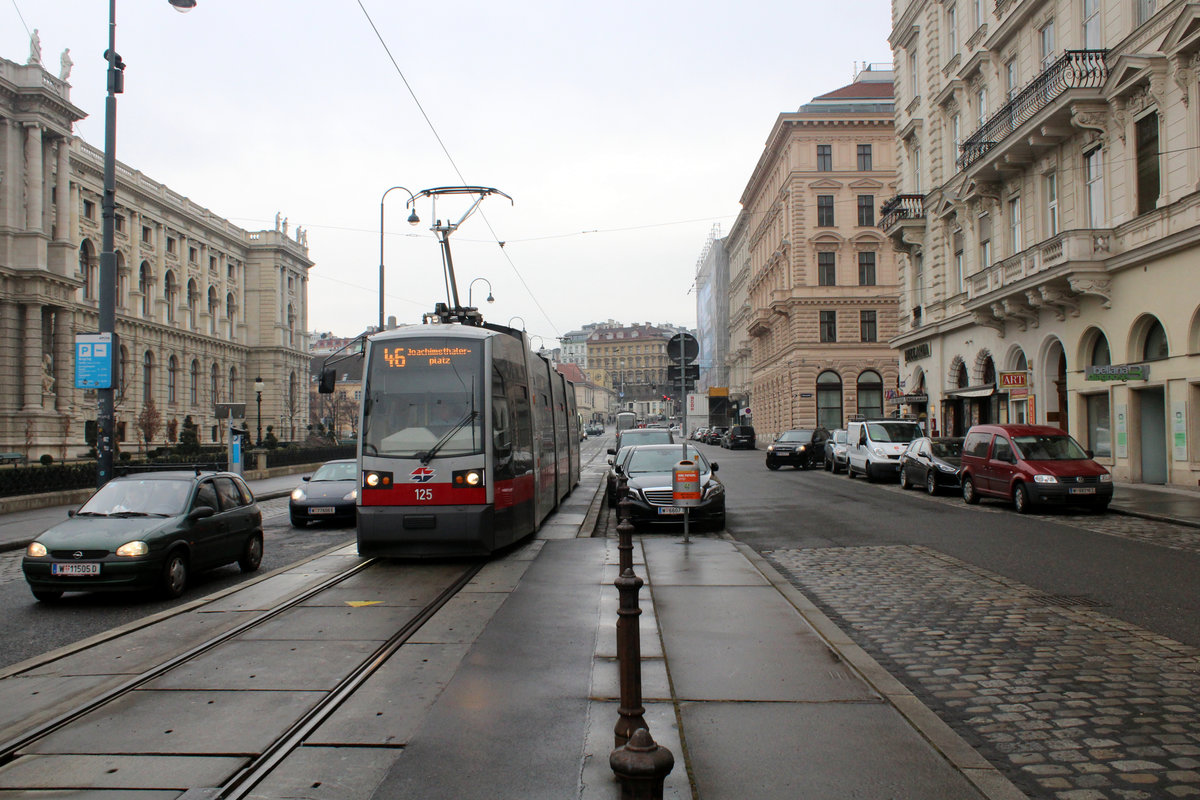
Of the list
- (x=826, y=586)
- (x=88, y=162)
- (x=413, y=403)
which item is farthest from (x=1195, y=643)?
(x=88, y=162)

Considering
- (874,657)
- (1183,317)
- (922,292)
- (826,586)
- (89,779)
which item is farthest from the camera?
(922,292)

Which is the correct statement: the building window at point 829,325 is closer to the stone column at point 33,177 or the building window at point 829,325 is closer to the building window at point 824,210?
the building window at point 824,210

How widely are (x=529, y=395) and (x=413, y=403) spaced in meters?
2.87

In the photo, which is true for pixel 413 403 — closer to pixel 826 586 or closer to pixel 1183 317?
pixel 826 586

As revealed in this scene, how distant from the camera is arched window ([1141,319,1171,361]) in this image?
872 inches

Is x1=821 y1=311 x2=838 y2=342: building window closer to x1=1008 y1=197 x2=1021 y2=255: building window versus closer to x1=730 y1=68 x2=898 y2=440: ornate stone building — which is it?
x1=730 y1=68 x2=898 y2=440: ornate stone building

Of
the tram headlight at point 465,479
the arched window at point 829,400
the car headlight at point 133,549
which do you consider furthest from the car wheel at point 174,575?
the arched window at point 829,400

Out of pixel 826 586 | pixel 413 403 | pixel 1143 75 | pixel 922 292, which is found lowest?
pixel 826 586

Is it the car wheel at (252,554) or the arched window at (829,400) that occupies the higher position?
the arched window at (829,400)

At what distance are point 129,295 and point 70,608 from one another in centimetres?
6262

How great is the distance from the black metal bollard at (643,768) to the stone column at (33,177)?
54.8m

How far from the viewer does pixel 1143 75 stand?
21.3 meters

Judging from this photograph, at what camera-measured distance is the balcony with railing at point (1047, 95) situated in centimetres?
2339

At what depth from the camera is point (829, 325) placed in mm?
57656
